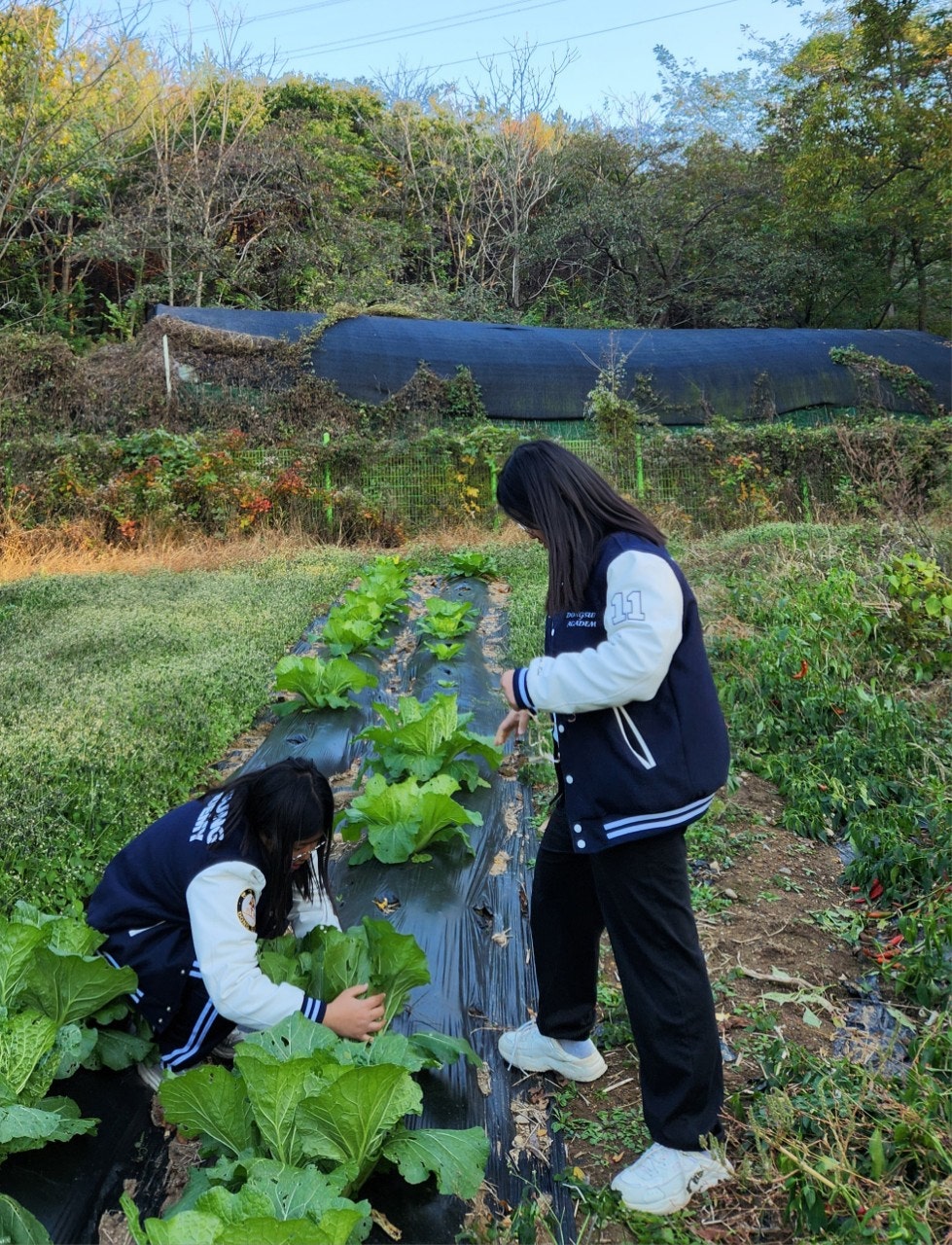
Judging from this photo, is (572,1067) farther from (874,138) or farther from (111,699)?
(874,138)

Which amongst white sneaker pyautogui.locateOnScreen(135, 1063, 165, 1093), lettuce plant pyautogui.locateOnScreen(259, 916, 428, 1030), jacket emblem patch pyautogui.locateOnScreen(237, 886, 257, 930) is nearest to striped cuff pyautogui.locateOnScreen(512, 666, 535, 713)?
lettuce plant pyautogui.locateOnScreen(259, 916, 428, 1030)

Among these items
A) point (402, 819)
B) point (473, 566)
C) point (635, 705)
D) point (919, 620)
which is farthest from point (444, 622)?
point (635, 705)

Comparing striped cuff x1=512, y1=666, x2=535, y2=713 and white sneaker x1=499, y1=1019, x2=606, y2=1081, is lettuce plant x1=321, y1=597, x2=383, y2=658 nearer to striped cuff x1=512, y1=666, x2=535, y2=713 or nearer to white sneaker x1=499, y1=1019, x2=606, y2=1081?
white sneaker x1=499, y1=1019, x2=606, y2=1081

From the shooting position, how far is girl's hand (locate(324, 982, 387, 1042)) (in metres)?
2.11

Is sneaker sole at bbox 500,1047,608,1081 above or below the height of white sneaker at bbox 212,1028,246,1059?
below

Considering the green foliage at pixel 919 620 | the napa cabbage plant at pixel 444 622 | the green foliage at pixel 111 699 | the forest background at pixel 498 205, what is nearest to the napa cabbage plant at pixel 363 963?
the green foliage at pixel 111 699

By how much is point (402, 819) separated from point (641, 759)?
64.7 inches

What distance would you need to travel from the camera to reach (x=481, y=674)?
589cm

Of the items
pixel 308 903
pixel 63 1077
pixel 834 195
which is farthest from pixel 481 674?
pixel 834 195

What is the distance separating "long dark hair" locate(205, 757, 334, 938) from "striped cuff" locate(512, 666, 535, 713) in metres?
0.51

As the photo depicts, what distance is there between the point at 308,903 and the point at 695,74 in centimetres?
3756

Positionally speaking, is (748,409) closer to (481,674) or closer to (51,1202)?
(481,674)

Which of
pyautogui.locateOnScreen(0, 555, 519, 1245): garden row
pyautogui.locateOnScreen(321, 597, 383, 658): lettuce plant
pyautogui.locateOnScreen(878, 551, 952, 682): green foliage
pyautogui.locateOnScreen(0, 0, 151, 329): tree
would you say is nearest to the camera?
pyautogui.locateOnScreen(0, 555, 519, 1245): garden row

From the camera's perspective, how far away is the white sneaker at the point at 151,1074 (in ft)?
7.29
